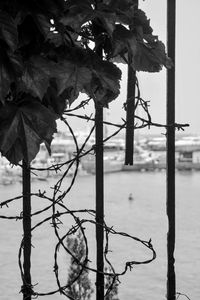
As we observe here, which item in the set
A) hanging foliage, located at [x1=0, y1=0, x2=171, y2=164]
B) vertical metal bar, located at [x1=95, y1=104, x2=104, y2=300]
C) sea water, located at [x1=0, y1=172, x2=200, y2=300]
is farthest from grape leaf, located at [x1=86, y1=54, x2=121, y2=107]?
sea water, located at [x1=0, y1=172, x2=200, y2=300]

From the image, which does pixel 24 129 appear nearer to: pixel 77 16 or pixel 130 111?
pixel 77 16

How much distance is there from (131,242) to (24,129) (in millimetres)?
6115

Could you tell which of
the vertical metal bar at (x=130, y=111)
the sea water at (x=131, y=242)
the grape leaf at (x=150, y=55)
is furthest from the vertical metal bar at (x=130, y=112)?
the sea water at (x=131, y=242)

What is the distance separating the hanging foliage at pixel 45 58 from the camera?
16.4 inches

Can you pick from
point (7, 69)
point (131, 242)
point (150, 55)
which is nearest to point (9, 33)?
point (7, 69)

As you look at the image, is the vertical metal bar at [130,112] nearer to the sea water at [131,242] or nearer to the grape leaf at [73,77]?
the grape leaf at [73,77]

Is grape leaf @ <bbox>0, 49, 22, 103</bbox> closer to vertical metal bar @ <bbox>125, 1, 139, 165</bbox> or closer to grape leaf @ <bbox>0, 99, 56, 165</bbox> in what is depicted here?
grape leaf @ <bbox>0, 99, 56, 165</bbox>

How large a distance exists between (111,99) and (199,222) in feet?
23.6

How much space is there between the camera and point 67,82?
44 cm

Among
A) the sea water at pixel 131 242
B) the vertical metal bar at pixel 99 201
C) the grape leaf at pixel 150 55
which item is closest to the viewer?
the grape leaf at pixel 150 55

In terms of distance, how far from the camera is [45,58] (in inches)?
17.6

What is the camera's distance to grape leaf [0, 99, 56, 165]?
17.1 inches

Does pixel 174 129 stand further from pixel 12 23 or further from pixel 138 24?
pixel 12 23

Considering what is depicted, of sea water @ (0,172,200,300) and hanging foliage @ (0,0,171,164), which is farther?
sea water @ (0,172,200,300)
